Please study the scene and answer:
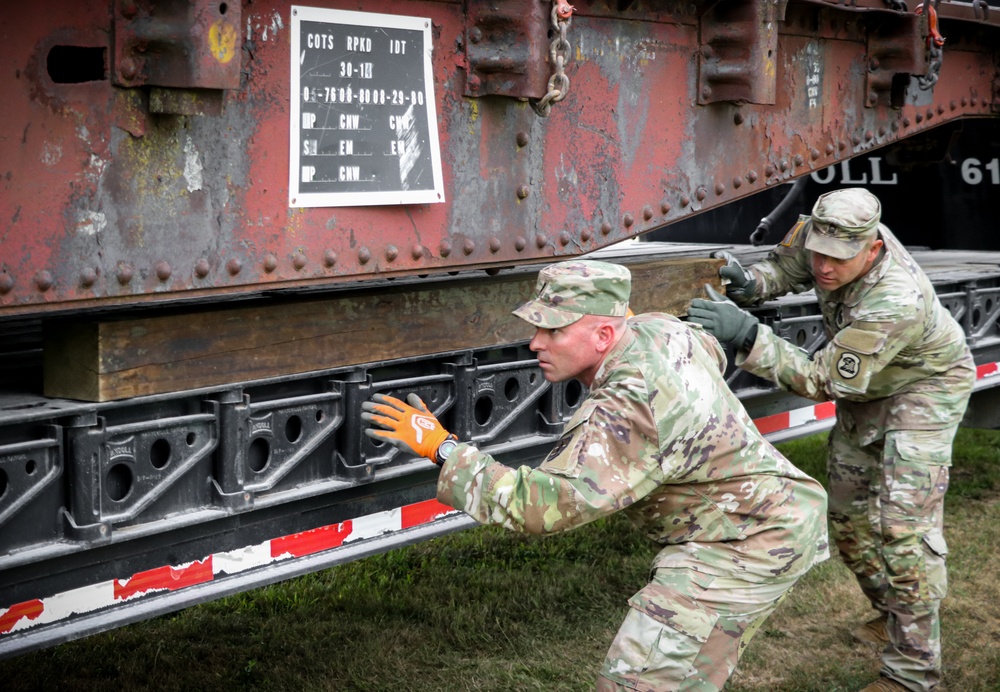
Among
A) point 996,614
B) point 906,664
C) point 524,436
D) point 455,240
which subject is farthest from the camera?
point 996,614

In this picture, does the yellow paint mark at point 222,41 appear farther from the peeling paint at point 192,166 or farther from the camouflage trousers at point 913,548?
the camouflage trousers at point 913,548

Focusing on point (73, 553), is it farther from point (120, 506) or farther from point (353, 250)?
point (353, 250)

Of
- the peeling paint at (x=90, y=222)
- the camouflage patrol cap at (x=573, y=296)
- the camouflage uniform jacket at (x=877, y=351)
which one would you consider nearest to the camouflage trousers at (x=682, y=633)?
the camouflage patrol cap at (x=573, y=296)

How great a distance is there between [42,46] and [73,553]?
1.27m

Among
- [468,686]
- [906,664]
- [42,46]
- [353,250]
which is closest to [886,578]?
[906,664]

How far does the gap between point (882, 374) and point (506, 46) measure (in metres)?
2.30

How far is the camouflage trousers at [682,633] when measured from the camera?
132 inches

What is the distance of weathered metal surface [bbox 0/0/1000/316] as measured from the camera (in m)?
2.88

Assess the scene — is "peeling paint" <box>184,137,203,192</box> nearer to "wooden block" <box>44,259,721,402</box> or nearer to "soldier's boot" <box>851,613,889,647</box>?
"wooden block" <box>44,259,721,402</box>

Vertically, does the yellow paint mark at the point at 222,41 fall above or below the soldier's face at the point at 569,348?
above

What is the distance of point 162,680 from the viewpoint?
4.94 metres

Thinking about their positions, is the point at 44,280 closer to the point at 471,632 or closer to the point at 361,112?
the point at 361,112

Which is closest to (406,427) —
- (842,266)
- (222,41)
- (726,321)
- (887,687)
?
(222,41)

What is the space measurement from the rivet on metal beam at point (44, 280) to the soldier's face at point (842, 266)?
9.99 ft
